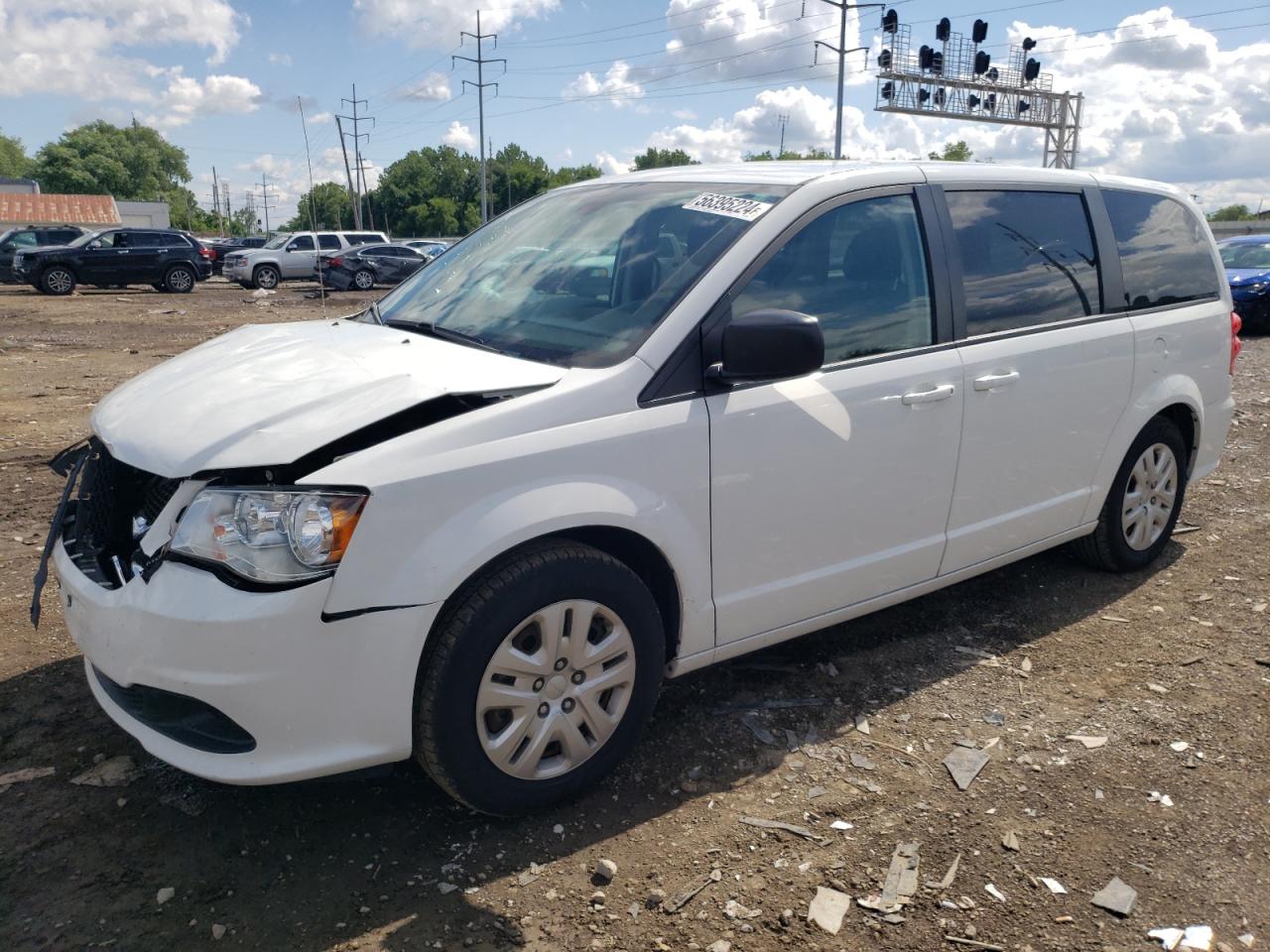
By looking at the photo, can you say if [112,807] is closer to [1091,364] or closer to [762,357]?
Result: [762,357]

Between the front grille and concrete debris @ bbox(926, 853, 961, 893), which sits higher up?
the front grille

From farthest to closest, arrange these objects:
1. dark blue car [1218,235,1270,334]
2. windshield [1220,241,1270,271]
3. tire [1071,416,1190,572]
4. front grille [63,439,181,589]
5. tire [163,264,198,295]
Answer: tire [163,264,198,295] → windshield [1220,241,1270,271] → dark blue car [1218,235,1270,334] → tire [1071,416,1190,572] → front grille [63,439,181,589]

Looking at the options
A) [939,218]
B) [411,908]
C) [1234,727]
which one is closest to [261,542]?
[411,908]

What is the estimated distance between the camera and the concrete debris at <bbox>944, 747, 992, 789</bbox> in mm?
3215

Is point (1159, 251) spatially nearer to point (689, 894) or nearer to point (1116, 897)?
point (1116, 897)

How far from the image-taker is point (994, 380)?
12.4ft

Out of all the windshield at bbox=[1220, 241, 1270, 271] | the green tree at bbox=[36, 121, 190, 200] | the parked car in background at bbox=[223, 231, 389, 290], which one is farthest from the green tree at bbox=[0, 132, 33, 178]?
the windshield at bbox=[1220, 241, 1270, 271]

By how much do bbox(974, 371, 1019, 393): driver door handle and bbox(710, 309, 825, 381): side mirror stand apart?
3.42ft

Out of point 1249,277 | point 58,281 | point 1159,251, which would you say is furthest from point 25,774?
point 58,281

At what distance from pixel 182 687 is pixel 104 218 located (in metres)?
74.9

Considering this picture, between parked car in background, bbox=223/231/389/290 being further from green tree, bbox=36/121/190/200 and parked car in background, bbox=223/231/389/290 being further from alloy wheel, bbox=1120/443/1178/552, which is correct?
green tree, bbox=36/121/190/200

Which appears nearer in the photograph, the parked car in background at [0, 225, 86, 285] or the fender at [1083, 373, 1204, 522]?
the fender at [1083, 373, 1204, 522]

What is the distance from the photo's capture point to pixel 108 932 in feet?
8.11

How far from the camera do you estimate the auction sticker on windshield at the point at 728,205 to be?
3.31 meters
